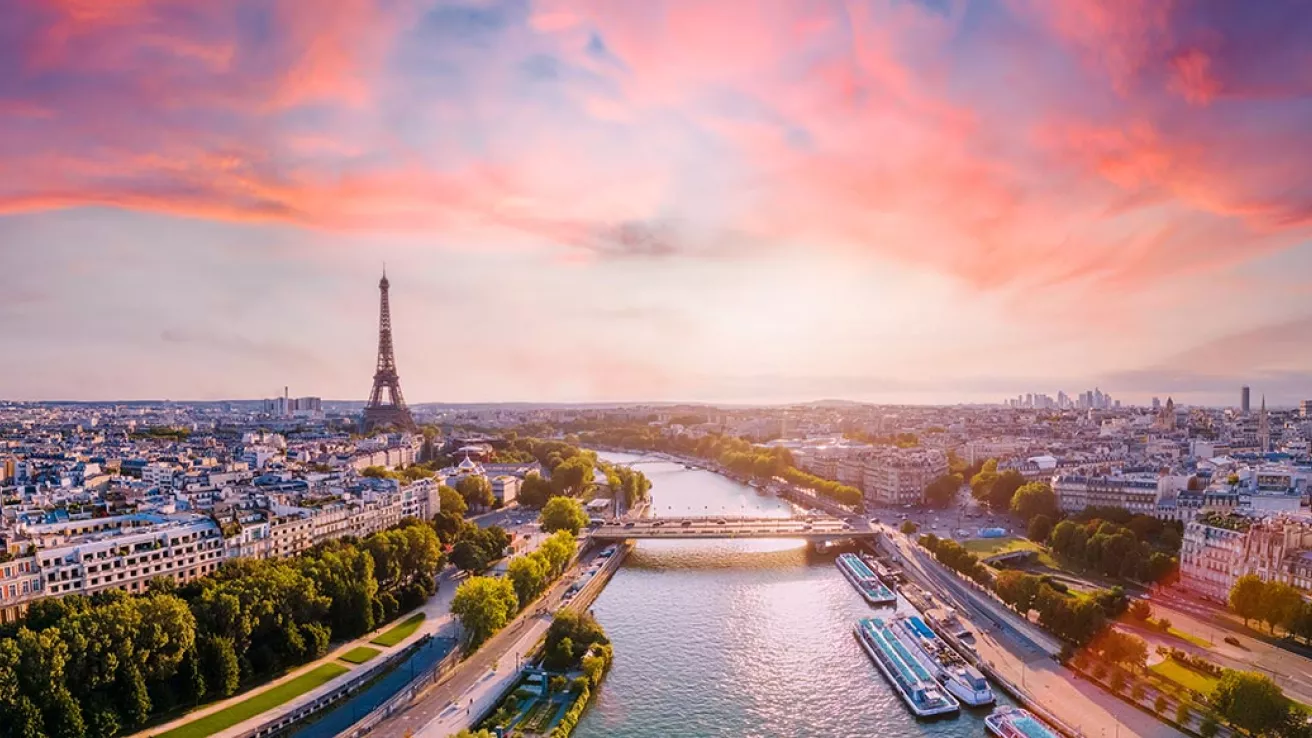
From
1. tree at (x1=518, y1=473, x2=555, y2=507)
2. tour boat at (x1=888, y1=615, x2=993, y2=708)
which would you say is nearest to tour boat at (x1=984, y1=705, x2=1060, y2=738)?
tour boat at (x1=888, y1=615, x2=993, y2=708)

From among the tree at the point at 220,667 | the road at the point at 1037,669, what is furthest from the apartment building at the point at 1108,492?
the tree at the point at 220,667

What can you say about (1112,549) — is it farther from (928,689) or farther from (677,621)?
(677,621)

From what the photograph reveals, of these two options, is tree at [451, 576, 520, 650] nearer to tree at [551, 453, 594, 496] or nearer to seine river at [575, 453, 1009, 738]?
seine river at [575, 453, 1009, 738]

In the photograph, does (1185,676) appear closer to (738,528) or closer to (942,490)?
(738,528)

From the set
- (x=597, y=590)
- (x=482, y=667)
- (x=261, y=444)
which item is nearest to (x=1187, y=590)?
(x=597, y=590)

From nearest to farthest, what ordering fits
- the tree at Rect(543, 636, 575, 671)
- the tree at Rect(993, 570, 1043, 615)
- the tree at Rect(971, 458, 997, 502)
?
the tree at Rect(543, 636, 575, 671), the tree at Rect(993, 570, 1043, 615), the tree at Rect(971, 458, 997, 502)

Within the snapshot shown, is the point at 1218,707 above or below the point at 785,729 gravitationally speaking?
above

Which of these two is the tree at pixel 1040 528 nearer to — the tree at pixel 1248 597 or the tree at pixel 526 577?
the tree at pixel 1248 597
